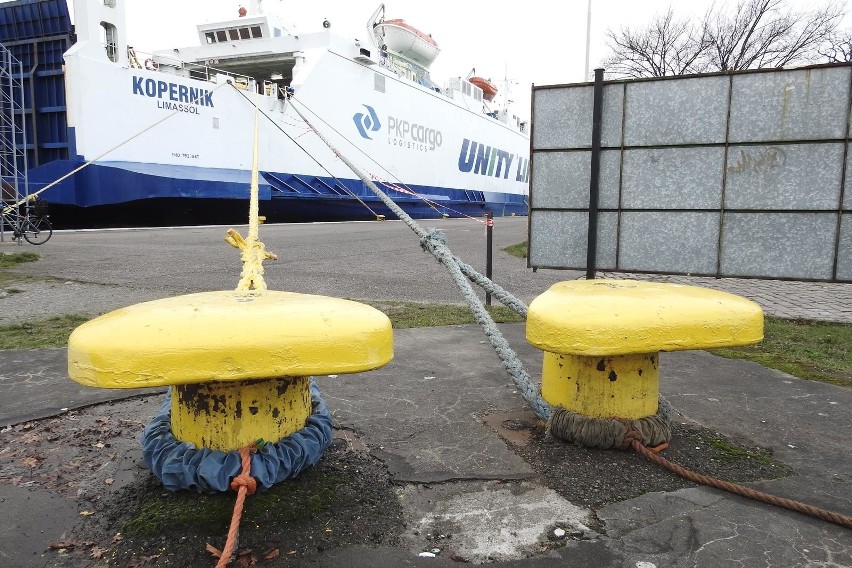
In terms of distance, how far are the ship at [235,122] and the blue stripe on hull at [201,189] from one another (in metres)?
0.05

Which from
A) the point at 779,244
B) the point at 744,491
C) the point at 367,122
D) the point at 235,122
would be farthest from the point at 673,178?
the point at 367,122

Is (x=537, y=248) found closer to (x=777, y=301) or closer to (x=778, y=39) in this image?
(x=777, y=301)

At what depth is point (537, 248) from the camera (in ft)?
17.7

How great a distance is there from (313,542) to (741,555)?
4.58ft

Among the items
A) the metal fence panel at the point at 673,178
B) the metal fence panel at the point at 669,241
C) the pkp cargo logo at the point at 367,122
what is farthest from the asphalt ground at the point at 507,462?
the pkp cargo logo at the point at 367,122

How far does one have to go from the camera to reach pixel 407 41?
30.7 m

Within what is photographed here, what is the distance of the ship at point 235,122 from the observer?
16.7 m

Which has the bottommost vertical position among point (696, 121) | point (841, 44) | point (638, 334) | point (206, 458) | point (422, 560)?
point (422, 560)

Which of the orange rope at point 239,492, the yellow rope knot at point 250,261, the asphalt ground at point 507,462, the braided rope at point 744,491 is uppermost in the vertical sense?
the yellow rope knot at point 250,261

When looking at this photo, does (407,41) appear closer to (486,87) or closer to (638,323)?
(486,87)

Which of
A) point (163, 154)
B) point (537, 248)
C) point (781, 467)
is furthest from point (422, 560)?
point (163, 154)

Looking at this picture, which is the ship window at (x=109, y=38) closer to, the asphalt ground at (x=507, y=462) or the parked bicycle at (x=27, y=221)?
the parked bicycle at (x=27, y=221)

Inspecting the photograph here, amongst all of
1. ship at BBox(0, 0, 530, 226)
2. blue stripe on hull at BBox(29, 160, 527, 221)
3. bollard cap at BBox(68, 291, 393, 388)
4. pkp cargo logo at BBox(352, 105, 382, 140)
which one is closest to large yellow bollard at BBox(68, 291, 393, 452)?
bollard cap at BBox(68, 291, 393, 388)

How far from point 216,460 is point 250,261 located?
0.83 m
